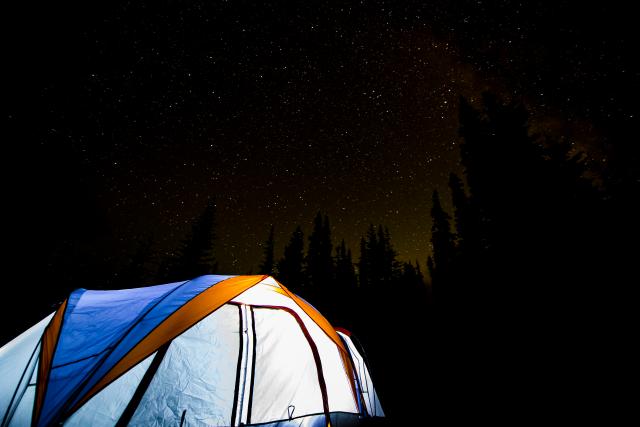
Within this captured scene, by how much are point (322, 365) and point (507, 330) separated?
28.2ft

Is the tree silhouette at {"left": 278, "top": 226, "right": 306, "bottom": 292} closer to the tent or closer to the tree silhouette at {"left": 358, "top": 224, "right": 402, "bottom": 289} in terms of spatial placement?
the tree silhouette at {"left": 358, "top": 224, "right": 402, "bottom": 289}

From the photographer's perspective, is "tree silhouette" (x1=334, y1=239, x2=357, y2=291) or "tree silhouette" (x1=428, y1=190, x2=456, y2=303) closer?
"tree silhouette" (x1=428, y1=190, x2=456, y2=303)

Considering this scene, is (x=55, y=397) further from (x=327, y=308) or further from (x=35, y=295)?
(x=35, y=295)

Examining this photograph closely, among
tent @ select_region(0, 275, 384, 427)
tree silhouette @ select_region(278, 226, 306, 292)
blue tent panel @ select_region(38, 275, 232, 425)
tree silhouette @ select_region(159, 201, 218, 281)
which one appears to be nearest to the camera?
blue tent panel @ select_region(38, 275, 232, 425)

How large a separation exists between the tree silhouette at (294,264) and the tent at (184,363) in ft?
79.6

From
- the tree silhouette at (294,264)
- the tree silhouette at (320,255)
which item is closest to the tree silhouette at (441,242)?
the tree silhouette at (320,255)

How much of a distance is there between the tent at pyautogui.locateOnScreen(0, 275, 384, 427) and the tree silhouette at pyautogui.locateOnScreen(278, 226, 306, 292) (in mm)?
24267

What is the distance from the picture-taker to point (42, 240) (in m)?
31.7

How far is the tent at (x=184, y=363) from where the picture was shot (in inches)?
101

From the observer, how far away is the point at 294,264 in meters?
29.7

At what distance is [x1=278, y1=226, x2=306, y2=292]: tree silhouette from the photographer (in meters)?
28.6

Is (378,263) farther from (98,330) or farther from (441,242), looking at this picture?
(98,330)

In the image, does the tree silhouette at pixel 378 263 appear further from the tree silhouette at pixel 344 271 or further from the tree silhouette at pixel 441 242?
the tree silhouette at pixel 441 242

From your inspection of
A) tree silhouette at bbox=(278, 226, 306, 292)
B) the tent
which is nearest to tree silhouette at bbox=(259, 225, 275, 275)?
tree silhouette at bbox=(278, 226, 306, 292)
